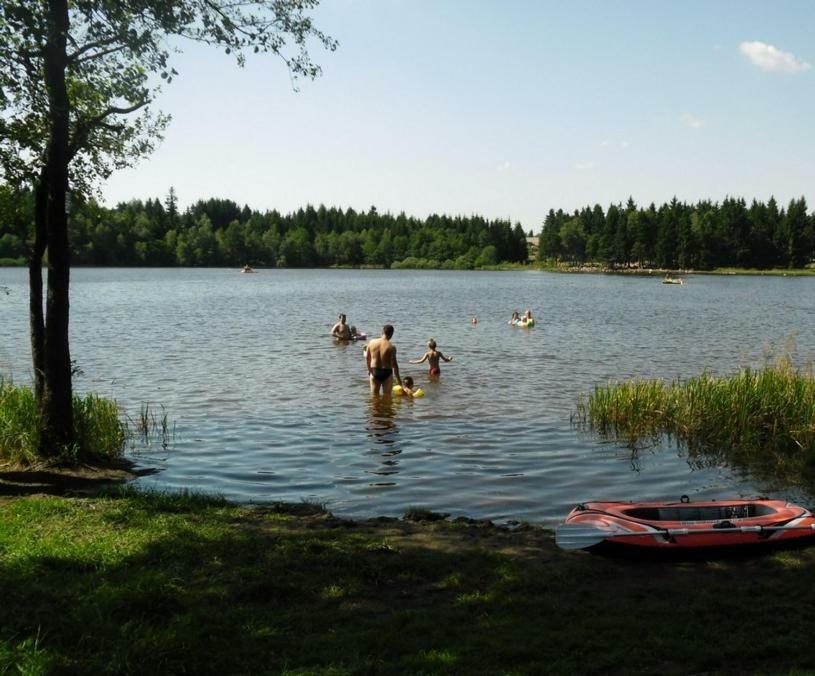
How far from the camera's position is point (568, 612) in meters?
6.36

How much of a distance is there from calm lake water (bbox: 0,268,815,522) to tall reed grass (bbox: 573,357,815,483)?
2.41ft

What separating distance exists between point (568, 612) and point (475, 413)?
39.8ft

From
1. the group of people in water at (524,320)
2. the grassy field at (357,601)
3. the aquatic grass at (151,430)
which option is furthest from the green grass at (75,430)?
the group of people in water at (524,320)

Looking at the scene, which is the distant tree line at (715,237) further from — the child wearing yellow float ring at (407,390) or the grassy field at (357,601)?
the grassy field at (357,601)

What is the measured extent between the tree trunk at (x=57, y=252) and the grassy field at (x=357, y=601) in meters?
2.20

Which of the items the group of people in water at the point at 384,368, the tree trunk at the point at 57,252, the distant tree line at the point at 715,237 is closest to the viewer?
the tree trunk at the point at 57,252

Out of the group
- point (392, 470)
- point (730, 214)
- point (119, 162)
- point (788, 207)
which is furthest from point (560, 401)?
point (788, 207)

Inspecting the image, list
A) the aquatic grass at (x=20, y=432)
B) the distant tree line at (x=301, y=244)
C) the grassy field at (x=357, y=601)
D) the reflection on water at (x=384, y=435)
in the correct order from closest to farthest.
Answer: the grassy field at (x=357, y=601) → the aquatic grass at (x=20, y=432) → the reflection on water at (x=384, y=435) → the distant tree line at (x=301, y=244)

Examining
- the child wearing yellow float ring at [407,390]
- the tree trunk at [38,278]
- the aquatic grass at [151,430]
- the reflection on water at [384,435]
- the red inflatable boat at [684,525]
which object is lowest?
the reflection on water at [384,435]

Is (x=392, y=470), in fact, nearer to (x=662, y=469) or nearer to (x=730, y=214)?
(x=662, y=469)

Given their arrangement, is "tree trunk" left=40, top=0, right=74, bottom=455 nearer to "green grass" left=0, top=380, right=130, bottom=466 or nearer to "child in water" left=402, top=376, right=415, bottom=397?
"green grass" left=0, top=380, right=130, bottom=466

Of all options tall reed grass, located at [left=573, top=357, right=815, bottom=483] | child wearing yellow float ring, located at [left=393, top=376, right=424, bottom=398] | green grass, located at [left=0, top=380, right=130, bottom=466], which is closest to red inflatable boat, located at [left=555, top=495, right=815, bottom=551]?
tall reed grass, located at [left=573, top=357, right=815, bottom=483]

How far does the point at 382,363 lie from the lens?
769 inches

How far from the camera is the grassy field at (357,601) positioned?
5246mm
